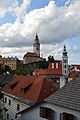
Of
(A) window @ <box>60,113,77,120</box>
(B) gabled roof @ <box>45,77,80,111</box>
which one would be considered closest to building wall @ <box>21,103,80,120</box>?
(A) window @ <box>60,113,77,120</box>

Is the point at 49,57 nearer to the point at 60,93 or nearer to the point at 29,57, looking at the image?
the point at 29,57

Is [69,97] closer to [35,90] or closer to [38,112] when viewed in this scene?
[38,112]

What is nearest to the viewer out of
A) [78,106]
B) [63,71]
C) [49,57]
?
[78,106]

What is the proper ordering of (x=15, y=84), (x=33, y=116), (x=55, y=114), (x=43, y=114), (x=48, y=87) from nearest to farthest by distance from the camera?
1. (x=55, y=114)
2. (x=43, y=114)
3. (x=33, y=116)
4. (x=48, y=87)
5. (x=15, y=84)

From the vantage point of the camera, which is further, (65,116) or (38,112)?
(38,112)

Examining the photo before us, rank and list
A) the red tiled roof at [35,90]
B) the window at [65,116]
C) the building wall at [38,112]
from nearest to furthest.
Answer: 1. the building wall at [38,112]
2. the window at [65,116]
3. the red tiled roof at [35,90]

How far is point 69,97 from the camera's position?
16.0m

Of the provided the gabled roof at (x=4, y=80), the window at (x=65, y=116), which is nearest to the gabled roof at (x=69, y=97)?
the window at (x=65, y=116)

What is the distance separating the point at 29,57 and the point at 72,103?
503ft

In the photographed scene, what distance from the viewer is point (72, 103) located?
1520 centimetres

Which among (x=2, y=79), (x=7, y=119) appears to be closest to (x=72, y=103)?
(x=7, y=119)

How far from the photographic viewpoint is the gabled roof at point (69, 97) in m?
15.1

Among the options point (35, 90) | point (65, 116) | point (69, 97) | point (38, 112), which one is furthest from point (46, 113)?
point (35, 90)

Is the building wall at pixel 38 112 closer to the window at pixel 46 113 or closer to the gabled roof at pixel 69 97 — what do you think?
the window at pixel 46 113
